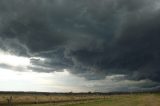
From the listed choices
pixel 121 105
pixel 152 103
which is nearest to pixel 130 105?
pixel 121 105

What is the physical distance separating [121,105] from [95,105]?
587 cm

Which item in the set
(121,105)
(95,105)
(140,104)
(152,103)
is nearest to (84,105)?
(95,105)

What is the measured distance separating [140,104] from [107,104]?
7.88 m

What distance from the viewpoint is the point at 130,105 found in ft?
218

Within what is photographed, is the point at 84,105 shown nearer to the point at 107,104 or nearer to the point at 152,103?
the point at 107,104

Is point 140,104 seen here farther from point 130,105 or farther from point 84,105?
point 84,105

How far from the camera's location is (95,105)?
2549 inches

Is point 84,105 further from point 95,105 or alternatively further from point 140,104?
point 140,104

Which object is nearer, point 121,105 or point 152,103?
point 121,105

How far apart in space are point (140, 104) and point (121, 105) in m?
5.79

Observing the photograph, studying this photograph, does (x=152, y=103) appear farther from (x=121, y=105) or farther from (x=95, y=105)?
(x=95, y=105)

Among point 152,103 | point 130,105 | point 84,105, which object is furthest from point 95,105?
point 152,103

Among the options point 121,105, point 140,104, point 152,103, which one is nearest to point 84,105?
point 121,105

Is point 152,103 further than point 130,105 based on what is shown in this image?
Yes
